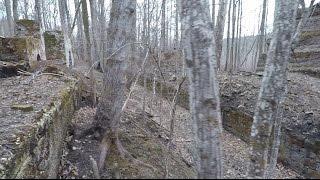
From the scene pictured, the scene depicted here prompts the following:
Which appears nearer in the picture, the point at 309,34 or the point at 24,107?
the point at 24,107

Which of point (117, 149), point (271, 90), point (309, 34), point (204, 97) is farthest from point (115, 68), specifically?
point (309, 34)

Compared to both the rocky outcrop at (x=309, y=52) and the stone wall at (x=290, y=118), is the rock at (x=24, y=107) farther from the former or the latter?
the rocky outcrop at (x=309, y=52)

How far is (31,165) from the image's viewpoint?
470 cm

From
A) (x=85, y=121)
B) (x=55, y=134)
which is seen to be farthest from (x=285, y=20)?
(x=85, y=121)

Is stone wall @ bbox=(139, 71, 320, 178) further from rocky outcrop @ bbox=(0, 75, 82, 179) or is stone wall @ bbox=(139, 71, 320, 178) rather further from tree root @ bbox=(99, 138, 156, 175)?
tree root @ bbox=(99, 138, 156, 175)

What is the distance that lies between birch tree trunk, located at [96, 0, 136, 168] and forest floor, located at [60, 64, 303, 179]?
364mm

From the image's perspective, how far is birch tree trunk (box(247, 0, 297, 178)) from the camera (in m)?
3.29

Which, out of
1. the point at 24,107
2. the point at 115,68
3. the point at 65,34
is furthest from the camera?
the point at 65,34

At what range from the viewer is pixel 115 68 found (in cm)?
673

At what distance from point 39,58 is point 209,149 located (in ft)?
41.0

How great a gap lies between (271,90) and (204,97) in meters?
0.88

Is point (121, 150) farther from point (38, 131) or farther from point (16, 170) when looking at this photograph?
point (16, 170)

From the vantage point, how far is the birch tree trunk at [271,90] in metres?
3.29

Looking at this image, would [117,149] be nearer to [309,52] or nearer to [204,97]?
[204,97]
